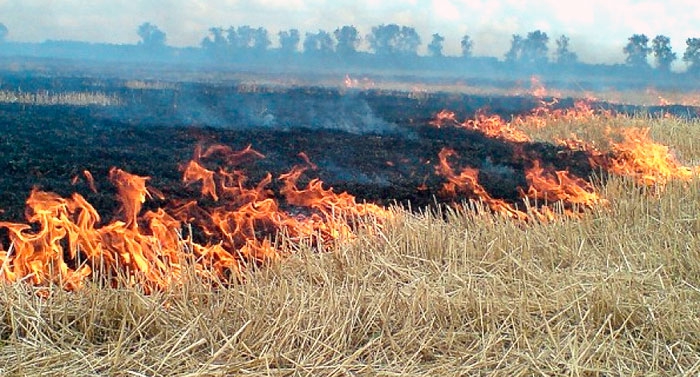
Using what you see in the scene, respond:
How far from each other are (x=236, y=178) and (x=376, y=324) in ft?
19.4

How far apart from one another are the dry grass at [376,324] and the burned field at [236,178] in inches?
16.6

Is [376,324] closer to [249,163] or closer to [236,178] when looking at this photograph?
[236,178]

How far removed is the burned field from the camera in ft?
17.0

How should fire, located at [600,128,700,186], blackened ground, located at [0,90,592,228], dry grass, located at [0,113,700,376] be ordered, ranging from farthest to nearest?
1. fire, located at [600,128,700,186]
2. blackened ground, located at [0,90,592,228]
3. dry grass, located at [0,113,700,376]

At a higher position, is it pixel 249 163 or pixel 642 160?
pixel 642 160

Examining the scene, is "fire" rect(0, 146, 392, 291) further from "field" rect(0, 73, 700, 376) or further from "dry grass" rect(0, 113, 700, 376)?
"dry grass" rect(0, 113, 700, 376)

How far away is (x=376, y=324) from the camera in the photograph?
13.5 ft

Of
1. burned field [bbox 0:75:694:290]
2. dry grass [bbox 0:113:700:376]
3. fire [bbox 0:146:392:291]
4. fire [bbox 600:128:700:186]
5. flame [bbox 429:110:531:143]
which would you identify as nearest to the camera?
dry grass [bbox 0:113:700:376]

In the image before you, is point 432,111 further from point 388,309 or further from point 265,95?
point 388,309

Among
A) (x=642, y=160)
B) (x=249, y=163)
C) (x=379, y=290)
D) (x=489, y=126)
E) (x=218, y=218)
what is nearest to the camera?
(x=379, y=290)

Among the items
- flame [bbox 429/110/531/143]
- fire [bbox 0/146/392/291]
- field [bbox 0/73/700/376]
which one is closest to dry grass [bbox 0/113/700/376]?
field [bbox 0/73/700/376]

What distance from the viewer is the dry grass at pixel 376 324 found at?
3668 mm

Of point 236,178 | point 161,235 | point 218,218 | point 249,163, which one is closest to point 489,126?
point 249,163

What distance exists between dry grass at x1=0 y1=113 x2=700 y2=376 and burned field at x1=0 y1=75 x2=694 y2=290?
42 cm
